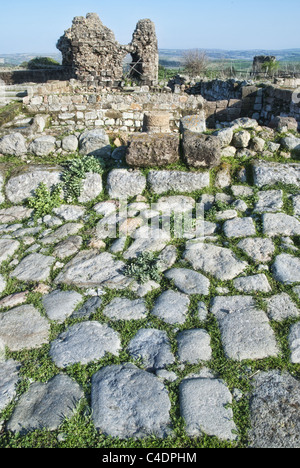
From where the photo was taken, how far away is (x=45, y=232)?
13.9ft

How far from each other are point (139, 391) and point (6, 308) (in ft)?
5.12

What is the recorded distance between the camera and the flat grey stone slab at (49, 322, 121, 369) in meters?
2.65

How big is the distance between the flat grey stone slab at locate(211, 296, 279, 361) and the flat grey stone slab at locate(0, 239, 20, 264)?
2361 mm

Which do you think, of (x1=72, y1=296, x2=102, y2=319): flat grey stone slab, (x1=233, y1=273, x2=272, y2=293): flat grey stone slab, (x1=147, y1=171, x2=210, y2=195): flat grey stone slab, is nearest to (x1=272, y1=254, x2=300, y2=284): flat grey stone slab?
(x1=233, y1=273, x2=272, y2=293): flat grey stone slab

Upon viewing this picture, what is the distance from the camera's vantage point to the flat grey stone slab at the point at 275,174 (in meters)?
4.66

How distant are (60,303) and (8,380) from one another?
33.3 inches

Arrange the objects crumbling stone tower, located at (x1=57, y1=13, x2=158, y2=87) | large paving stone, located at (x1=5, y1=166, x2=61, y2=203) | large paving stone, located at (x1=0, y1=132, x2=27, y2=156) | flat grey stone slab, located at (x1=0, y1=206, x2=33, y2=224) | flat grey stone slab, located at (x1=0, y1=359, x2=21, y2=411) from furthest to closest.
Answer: crumbling stone tower, located at (x1=57, y1=13, x2=158, y2=87) → large paving stone, located at (x1=0, y1=132, x2=27, y2=156) → large paving stone, located at (x1=5, y1=166, x2=61, y2=203) → flat grey stone slab, located at (x1=0, y1=206, x2=33, y2=224) → flat grey stone slab, located at (x1=0, y1=359, x2=21, y2=411)

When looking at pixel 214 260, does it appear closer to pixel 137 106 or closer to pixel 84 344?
pixel 84 344

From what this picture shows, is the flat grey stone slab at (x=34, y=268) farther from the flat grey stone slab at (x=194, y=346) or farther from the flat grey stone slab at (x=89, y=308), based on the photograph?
the flat grey stone slab at (x=194, y=346)

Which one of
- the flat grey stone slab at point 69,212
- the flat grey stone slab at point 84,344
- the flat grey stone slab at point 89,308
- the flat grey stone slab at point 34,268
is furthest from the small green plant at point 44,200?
the flat grey stone slab at point 84,344

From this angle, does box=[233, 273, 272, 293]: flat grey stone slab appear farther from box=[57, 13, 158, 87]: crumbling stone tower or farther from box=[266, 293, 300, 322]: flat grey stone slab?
box=[57, 13, 158, 87]: crumbling stone tower

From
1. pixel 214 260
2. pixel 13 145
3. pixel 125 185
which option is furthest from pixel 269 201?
pixel 13 145

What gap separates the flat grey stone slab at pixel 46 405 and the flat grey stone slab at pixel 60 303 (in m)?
0.65
